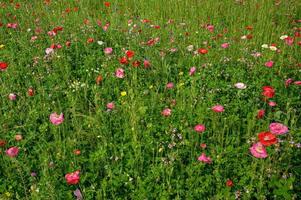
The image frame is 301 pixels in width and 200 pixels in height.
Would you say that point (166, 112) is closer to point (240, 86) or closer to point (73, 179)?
point (240, 86)

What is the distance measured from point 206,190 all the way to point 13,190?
1429mm

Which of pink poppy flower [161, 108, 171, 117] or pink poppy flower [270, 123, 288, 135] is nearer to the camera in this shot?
pink poppy flower [270, 123, 288, 135]

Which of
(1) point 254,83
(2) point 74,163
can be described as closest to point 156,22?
(1) point 254,83

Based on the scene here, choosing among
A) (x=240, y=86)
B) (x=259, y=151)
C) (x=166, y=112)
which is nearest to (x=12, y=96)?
(x=166, y=112)

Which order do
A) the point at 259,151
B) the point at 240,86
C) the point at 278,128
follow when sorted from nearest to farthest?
1. the point at 259,151
2. the point at 278,128
3. the point at 240,86

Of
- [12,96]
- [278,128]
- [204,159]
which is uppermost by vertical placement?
[278,128]

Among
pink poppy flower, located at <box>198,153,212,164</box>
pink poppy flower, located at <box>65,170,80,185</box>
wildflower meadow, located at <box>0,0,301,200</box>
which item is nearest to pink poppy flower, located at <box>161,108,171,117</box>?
wildflower meadow, located at <box>0,0,301,200</box>

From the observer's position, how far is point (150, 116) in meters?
3.25

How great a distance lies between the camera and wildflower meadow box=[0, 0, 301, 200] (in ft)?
8.46

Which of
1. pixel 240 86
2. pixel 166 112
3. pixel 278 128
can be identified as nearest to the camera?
pixel 278 128

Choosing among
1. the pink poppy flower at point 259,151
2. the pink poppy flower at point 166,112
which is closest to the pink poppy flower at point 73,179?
the pink poppy flower at point 166,112

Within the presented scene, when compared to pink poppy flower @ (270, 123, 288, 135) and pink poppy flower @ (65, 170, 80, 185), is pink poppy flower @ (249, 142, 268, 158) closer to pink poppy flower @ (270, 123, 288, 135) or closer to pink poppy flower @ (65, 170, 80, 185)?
pink poppy flower @ (270, 123, 288, 135)

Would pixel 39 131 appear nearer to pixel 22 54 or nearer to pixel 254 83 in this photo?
pixel 22 54

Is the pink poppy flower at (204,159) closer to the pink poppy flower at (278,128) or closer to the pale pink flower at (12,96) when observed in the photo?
the pink poppy flower at (278,128)
